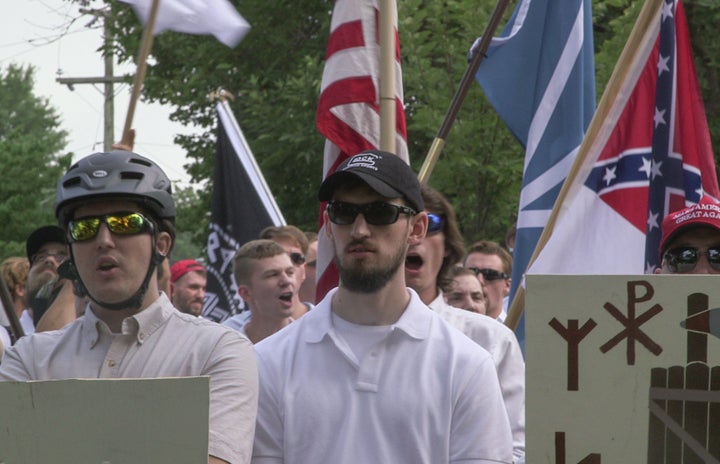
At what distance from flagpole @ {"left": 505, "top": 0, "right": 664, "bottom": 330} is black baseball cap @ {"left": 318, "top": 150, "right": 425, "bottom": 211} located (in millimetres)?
2005

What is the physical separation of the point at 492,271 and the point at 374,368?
4.93 metres

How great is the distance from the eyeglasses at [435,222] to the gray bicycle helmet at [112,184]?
5.44 ft

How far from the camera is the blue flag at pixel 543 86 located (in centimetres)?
750

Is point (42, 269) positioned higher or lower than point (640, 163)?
lower

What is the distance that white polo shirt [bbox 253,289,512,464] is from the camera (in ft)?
12.6

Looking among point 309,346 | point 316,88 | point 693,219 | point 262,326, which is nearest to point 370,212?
point 309,346

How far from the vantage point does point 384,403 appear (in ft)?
12.8

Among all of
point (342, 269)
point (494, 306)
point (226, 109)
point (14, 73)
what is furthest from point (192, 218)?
point (14, 73)

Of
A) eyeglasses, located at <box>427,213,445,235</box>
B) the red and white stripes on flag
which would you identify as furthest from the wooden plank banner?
the red and white stripes on flag

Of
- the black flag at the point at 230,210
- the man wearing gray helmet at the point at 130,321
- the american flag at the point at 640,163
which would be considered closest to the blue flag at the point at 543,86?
the american flag at the point at 640,163

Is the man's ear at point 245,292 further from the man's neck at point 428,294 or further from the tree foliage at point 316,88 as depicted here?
the tree foliage at point 316,88

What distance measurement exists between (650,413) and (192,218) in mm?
17778

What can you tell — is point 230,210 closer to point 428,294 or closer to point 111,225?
point 428,294

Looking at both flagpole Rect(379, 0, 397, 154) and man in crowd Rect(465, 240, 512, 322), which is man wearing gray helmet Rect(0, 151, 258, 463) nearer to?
flagpole Rect(379, 0, 397, 154)
